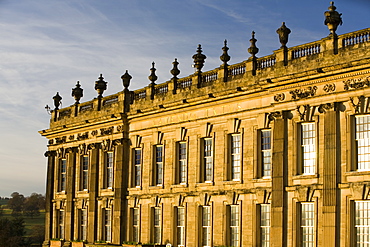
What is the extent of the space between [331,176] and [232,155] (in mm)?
7167

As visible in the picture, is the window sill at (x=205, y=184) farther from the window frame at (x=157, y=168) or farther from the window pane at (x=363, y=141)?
the window pane at (x=363, y=141)

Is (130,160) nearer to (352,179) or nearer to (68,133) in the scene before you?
(68,133)

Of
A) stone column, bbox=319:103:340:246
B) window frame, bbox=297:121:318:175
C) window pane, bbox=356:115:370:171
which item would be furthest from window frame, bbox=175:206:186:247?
window pane, bbox=356:115:370:171

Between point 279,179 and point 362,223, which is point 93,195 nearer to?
point 279,179

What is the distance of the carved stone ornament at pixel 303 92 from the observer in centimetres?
3184

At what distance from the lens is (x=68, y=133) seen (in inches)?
1991

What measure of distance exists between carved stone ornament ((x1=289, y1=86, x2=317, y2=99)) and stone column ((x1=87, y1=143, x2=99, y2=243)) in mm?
18431

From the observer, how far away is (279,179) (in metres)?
32.9

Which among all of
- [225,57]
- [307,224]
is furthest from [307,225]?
[225,57]

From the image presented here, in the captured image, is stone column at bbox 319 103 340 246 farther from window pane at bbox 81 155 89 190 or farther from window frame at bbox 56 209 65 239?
window frame at bbox 56 209 65 239

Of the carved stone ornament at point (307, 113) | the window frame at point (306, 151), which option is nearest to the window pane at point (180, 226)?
the window frame at point (306, 151)

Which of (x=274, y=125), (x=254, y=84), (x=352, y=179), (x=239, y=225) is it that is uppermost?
(x=254, y=84)

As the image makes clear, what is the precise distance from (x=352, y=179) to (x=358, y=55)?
Answer: 5.35 m

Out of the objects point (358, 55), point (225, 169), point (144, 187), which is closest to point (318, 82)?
point (358, 55)
